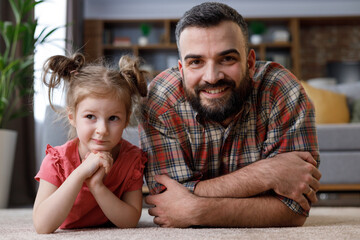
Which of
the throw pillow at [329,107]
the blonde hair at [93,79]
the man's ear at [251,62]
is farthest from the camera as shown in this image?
the throw pillow at [329,107]

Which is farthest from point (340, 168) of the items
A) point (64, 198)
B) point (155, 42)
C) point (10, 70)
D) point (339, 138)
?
point (155, 42)

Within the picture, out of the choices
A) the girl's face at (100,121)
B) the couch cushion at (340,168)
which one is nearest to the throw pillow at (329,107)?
the couch cushion at (340,168)

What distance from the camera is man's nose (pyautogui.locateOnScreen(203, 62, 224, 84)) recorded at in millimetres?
1176

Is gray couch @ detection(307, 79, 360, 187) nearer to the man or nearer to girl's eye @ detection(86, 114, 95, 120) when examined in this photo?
the man

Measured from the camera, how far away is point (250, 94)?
1.31m

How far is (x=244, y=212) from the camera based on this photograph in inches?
45.7

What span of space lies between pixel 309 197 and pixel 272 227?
0.50ft

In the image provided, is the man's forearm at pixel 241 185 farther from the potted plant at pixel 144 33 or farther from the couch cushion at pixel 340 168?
the potted plant at pixel 144 33

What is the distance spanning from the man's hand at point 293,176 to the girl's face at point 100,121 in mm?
469

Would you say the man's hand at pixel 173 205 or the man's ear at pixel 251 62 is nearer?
the man's hand at pixel 173 205

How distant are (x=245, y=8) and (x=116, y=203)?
210 inches

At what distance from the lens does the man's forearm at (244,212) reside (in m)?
1.14

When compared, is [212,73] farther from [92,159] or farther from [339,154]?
[339,154]

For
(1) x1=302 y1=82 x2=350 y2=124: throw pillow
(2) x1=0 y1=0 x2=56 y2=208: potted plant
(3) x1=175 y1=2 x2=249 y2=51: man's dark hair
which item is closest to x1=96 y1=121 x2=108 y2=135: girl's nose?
(3) x1=175 y1=2 x2=249 y2=51: man's dark hair
